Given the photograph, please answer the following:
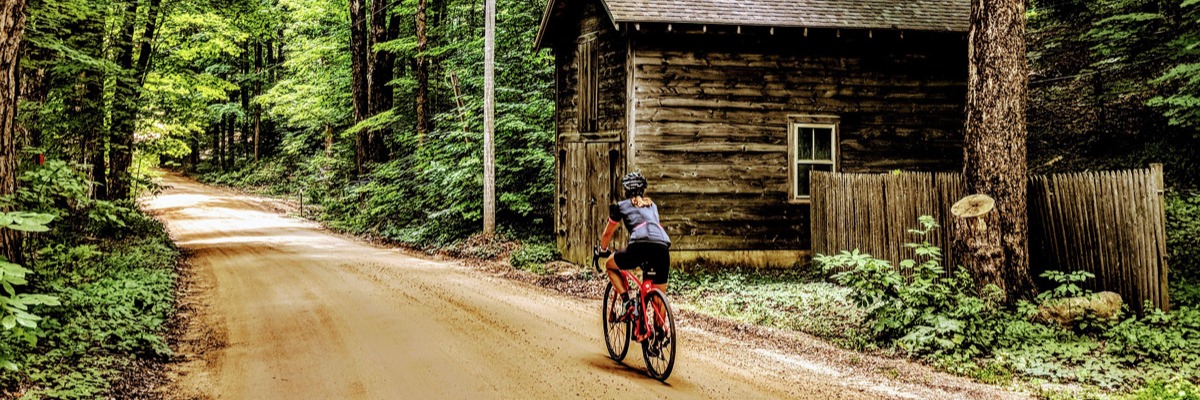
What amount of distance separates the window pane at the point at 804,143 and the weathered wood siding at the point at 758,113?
0.31 meters

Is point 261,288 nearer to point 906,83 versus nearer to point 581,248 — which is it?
point 581,248

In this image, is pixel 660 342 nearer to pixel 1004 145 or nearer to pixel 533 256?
pixel 1004 145

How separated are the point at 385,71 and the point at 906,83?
1824 cm

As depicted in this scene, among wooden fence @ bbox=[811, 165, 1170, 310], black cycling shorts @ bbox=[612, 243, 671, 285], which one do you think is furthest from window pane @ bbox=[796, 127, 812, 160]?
black cycling shorts @ bbox=[612, 243, 671, 285]

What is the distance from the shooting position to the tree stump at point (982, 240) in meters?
8.98

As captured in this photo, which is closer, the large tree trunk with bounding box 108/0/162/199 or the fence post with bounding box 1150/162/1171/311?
the fence post with bounding box 1150/162/1171/311

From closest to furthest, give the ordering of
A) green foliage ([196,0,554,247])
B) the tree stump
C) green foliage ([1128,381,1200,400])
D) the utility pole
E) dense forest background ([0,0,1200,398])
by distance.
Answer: green foliage ([1128,381,1200,400]), dense forest background ([0,0,1200,398]), the tree stump, the utility pole, green foliage ([196,0,554,247])

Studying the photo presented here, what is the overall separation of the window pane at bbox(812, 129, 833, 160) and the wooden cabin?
30 mm

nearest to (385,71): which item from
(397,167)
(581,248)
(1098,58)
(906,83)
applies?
(397,167)

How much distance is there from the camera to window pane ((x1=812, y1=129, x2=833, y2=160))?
48.5 feet

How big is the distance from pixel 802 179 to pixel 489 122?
7.52 metres

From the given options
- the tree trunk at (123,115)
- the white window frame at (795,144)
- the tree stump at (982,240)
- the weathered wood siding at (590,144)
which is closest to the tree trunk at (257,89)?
the tree trunk at (123,115)

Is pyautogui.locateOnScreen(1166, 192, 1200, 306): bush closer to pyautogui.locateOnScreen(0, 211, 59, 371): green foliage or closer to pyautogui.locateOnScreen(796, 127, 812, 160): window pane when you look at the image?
pyautogui.locateOnScreen(796, 127, 812, 160): window pane

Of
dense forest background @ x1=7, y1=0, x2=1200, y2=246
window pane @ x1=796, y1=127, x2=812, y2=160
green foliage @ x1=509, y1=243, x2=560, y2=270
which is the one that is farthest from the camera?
green foliage @ x1=509, y1=243, x2=560, y2=270
